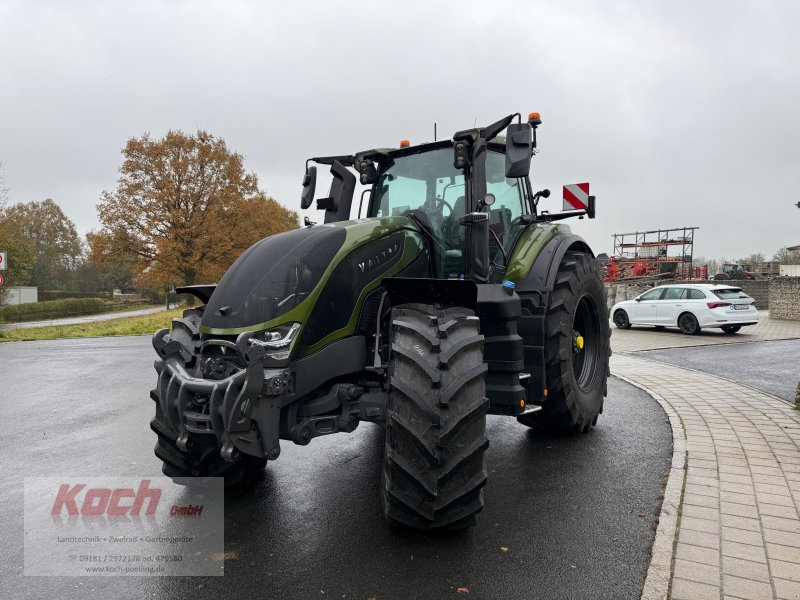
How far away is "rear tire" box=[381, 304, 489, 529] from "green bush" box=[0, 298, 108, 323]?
98.8 feet

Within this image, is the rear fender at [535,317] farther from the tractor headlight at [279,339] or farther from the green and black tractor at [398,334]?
the tractor headlight at [279,339]

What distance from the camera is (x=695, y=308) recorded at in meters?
15.7

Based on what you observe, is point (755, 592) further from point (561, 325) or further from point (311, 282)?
point (311, 282)

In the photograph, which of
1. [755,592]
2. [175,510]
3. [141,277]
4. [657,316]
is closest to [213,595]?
[175,510]

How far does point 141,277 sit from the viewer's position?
96.5 ft

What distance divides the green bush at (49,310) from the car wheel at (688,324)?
95.9ft

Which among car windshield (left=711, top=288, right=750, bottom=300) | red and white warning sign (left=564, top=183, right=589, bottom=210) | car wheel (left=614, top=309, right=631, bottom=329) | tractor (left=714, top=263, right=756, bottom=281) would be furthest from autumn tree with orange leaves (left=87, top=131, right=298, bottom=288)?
tractor (left=714, top=263, right=756, bottom=281)

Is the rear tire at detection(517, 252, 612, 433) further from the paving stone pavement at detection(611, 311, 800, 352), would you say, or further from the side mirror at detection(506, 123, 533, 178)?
the paving stone pavement at detection(611, 311, 800, 352)

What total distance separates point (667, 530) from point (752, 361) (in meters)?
8.89

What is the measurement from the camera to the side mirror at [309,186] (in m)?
4.91

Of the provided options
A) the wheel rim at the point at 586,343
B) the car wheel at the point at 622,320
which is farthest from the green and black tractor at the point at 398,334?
the car wheel at the point at 622,320

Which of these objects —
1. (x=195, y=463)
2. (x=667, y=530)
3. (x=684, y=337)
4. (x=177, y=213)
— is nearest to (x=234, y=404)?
(x=195, y=463)

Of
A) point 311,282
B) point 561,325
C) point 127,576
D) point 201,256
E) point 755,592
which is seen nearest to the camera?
point 755,592

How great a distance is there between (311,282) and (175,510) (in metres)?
1.79
